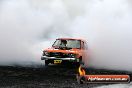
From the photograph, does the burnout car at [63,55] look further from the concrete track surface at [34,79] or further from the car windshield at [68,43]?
the concrete track surface at [34,79]

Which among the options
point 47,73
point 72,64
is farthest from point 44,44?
point 47,73

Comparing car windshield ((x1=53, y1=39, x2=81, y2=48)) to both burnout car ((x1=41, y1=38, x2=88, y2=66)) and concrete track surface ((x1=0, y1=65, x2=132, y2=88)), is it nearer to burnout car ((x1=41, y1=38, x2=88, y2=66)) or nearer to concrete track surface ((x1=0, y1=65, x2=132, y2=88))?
burnout car ((x1=41, y1=38, x2=88, y2=66))

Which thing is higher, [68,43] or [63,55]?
[68,43]

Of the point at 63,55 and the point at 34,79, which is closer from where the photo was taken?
the point at 34,79

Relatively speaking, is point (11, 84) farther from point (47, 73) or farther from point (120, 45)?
point (120, 45)

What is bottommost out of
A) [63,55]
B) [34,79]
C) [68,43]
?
[34,79]

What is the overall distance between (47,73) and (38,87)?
4479mm

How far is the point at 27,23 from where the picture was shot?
103ft

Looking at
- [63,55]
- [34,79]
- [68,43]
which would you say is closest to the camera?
[34,79]

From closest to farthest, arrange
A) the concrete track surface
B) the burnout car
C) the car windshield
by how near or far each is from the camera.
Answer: the concrete track surface
the burnout car
the car windshield

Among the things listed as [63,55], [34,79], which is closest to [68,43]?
[63,55]

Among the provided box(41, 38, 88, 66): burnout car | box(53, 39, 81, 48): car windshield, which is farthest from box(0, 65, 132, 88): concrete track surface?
box(53, 39, 81, 48): car windshield

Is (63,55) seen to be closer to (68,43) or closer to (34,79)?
(68,43)

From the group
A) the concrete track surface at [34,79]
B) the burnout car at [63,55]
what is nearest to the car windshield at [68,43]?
the burnout car at [63,55]
